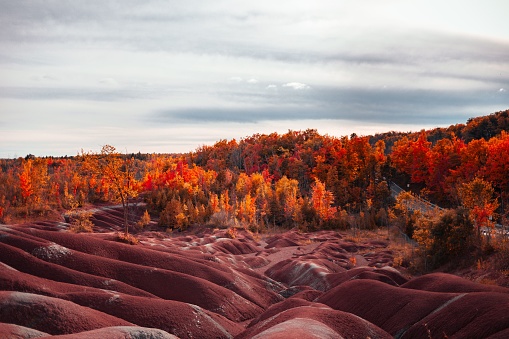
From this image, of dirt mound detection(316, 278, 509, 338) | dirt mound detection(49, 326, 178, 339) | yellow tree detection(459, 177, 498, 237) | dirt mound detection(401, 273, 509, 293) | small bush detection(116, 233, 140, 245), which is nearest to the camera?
dirt mound detection(49, 326, 178, 339)

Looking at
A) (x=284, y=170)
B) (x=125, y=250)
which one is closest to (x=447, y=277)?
(x=125, y=250)

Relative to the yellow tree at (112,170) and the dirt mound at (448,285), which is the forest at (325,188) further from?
the dirt mound at (448,285)

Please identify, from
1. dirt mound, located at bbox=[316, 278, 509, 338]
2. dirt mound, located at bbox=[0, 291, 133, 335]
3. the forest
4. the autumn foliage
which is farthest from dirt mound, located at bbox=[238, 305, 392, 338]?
the autumn foliage

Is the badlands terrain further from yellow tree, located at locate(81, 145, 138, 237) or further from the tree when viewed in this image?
the tree

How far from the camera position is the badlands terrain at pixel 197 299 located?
1994 cm

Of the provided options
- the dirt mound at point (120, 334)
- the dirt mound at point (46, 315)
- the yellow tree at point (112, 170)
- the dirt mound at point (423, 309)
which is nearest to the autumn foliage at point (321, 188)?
the yellow tree at point (112, 170)

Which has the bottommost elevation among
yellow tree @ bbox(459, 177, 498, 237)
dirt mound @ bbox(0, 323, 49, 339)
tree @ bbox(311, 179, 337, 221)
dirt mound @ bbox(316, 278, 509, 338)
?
tree @ bbox(311, 179, 337, 221)

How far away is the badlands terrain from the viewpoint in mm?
19938

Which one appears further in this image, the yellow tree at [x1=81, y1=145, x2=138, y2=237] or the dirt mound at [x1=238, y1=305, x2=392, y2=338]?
the yellow tree at [x1=81, y1=145, x2=138, y2=237]

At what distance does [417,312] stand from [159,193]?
12758 centimetres

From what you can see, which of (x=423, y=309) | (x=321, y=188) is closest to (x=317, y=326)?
(x=423, y=309)

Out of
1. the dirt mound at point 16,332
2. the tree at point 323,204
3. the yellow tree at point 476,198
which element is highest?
the yellow tree at point 476,198

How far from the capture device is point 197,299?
33.6 meters

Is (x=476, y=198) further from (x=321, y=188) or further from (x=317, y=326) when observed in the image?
(x=321, y=188)
